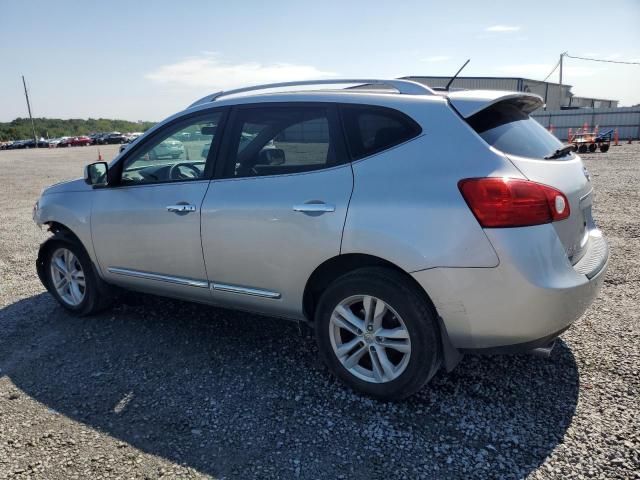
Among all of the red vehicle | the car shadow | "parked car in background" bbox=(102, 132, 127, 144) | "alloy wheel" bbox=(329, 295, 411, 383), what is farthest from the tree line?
"alloy wheel" bbox=(329, 295, 411, 383)

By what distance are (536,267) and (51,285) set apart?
424 cm

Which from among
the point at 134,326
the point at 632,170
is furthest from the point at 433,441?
the point at 632,170

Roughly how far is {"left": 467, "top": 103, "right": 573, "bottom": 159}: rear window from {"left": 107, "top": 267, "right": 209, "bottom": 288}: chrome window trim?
2.14 meters

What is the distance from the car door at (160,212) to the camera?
3.56 m

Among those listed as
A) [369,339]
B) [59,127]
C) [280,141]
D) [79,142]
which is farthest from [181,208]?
[59,127]

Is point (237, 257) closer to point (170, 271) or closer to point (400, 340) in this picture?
point (170, 271)

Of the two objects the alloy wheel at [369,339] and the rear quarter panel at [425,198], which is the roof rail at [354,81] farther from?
the alloy wheel at [369,339]

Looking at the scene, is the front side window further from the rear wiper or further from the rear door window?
the rear wiper

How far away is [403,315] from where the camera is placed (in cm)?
276

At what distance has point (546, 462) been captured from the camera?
7.95 ft

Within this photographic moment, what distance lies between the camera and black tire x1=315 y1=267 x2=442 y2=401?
2723 millimetres

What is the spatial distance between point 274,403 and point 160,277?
1.44 meters

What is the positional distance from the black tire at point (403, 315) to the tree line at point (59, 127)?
255ft

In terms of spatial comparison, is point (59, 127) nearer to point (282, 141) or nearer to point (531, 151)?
point (282, 141)
